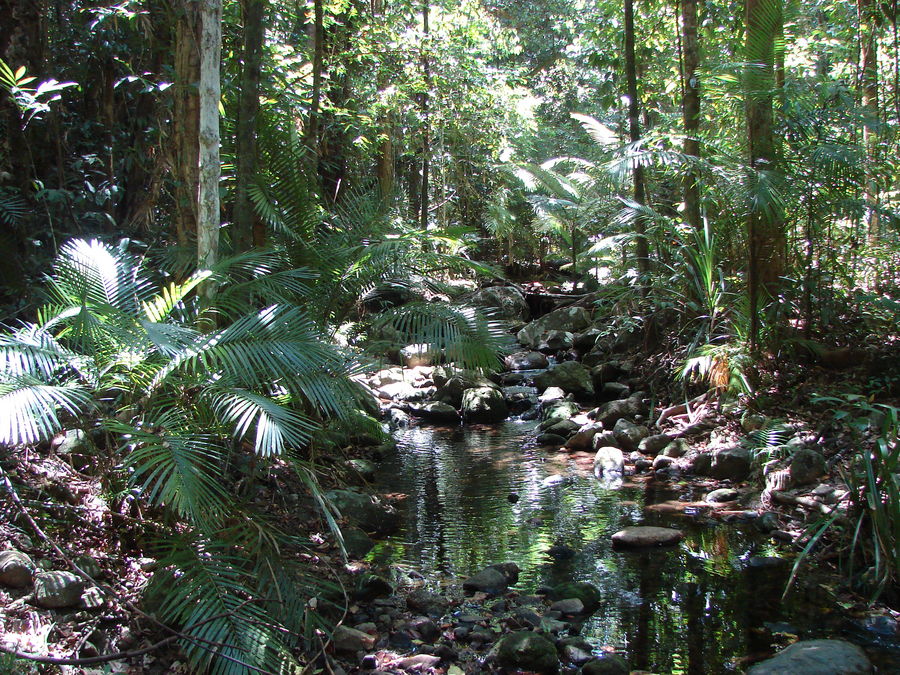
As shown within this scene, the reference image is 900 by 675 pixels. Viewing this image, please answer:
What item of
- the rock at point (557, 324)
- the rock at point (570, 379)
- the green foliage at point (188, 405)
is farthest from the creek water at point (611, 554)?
the rock at point (557, 324)

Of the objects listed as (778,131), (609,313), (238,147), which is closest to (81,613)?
(238,147)

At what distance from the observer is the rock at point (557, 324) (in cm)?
1233

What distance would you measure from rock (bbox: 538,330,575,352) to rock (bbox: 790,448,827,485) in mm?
6472

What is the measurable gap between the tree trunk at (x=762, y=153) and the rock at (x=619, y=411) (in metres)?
1.78

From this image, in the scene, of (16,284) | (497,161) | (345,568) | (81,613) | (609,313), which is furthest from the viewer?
(497,161)

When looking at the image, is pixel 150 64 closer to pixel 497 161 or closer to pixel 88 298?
pixel 88 298

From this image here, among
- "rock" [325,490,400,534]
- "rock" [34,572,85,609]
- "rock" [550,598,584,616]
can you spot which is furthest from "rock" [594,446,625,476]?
"rock" [34,572,85,609]

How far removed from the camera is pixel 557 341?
11.9m

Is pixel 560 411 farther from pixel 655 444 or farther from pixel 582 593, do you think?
pixel 582 593

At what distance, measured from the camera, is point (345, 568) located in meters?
4.16

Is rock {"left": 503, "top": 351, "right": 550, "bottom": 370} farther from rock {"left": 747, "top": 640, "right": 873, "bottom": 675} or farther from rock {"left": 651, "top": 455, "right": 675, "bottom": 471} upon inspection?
rock {"left": 747, "top": 640, "right": 873, "bottom": 675}

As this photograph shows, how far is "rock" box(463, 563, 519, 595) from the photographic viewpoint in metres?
4.02

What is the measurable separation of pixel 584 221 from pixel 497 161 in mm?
3597

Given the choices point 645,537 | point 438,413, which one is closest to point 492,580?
point 645,537
